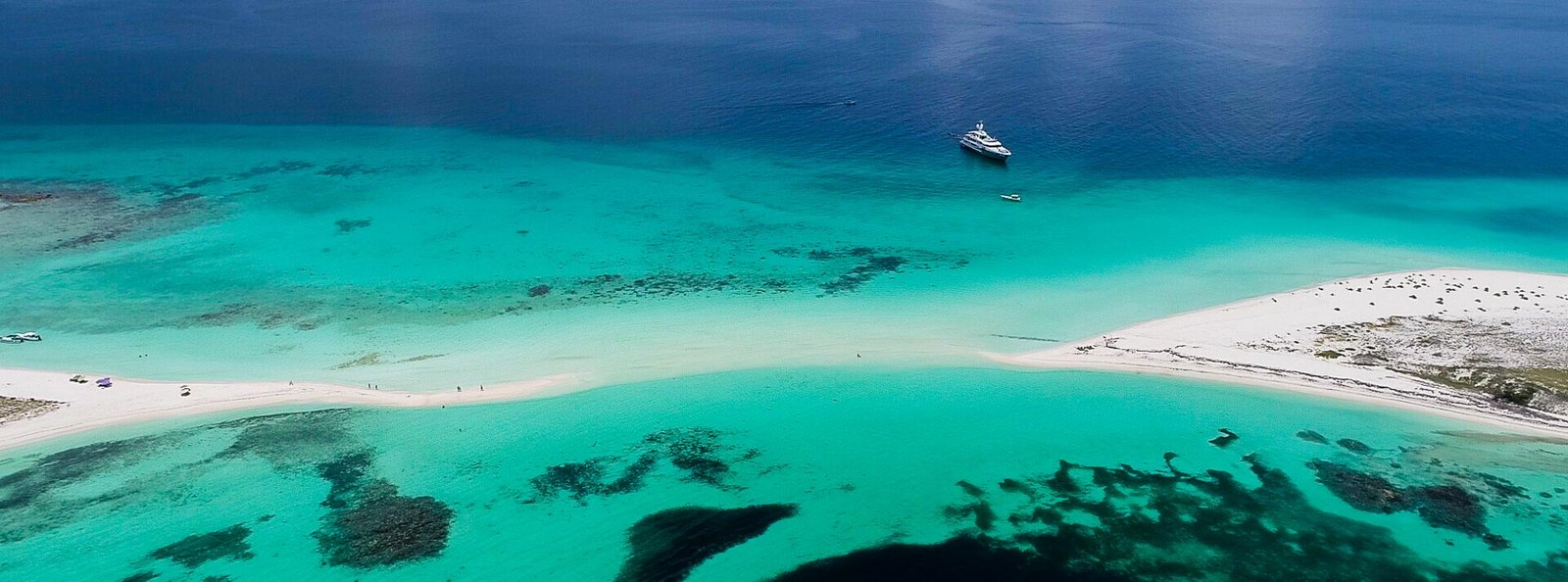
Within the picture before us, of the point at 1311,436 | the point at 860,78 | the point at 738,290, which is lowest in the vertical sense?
the point at 1311,436

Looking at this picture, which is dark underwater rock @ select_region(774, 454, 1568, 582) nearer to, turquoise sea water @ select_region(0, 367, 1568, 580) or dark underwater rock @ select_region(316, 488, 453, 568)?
turquoise sea water @ select_region(0, 367, 1568, 580)

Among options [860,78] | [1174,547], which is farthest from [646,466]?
[860,78]

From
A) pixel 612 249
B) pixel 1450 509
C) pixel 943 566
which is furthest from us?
pixel 612 249

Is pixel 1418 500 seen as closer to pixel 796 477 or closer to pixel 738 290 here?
pixel 796 477

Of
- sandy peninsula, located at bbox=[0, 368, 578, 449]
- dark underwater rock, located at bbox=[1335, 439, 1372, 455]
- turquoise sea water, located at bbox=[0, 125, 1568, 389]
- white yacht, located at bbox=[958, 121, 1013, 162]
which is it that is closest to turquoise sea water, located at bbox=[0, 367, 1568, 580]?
dark underwater rock, located at bbox=[1335, 439, 1372, 455]

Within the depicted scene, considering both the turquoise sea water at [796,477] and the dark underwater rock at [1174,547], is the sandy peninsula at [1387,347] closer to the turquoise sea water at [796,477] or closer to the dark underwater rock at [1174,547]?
the turquoise sea water at [796,477]

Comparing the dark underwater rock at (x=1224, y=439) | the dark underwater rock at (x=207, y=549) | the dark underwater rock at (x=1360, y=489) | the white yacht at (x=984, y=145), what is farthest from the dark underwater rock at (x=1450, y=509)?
the white yacht at (x=984, y=145)
